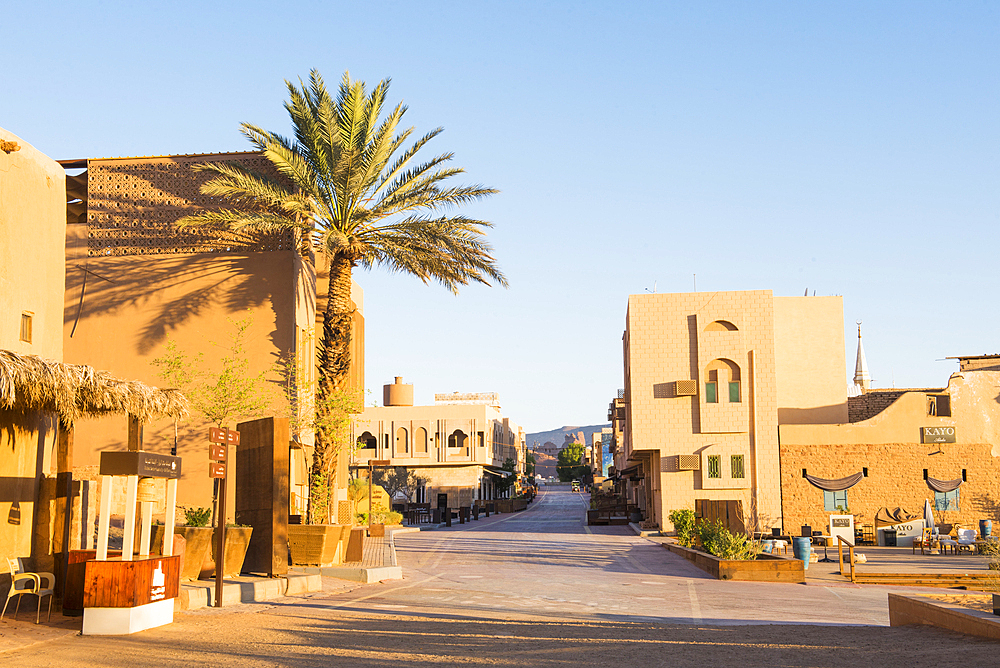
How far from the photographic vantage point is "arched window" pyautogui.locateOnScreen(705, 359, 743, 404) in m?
38.9

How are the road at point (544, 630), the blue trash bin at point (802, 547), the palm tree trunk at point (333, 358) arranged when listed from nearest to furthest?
the road at point (544, 630) < the blue trash bin at point (802, 547) < the palm tree trunk at point (333, 358)

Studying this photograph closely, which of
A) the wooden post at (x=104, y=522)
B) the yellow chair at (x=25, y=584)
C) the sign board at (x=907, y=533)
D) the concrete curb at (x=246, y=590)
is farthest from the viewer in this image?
the sign board at (x=907, y=533)

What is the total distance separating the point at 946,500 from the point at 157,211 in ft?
103

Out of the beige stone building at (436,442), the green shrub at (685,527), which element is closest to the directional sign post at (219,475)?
the green shrub at (685,527)

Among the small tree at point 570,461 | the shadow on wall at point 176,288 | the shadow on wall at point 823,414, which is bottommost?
the small tree at point 570,461

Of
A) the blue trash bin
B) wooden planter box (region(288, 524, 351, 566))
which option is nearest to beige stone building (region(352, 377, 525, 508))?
the blue trash bin

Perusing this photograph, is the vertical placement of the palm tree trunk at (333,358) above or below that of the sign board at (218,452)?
above

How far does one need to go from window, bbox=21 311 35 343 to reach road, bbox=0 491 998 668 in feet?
18.5

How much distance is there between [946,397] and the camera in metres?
37.1

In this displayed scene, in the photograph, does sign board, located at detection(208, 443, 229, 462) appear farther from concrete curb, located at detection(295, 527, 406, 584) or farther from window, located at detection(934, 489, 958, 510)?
window, located at detection(934, 489, 958, 510)

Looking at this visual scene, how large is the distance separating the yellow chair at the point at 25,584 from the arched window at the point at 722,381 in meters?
30.7

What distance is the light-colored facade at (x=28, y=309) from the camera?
12805 millimetres

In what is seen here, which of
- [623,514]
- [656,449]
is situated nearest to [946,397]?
[656,449]

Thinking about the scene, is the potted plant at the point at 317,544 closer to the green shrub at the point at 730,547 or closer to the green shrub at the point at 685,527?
the green shrub at the point at 730,547
